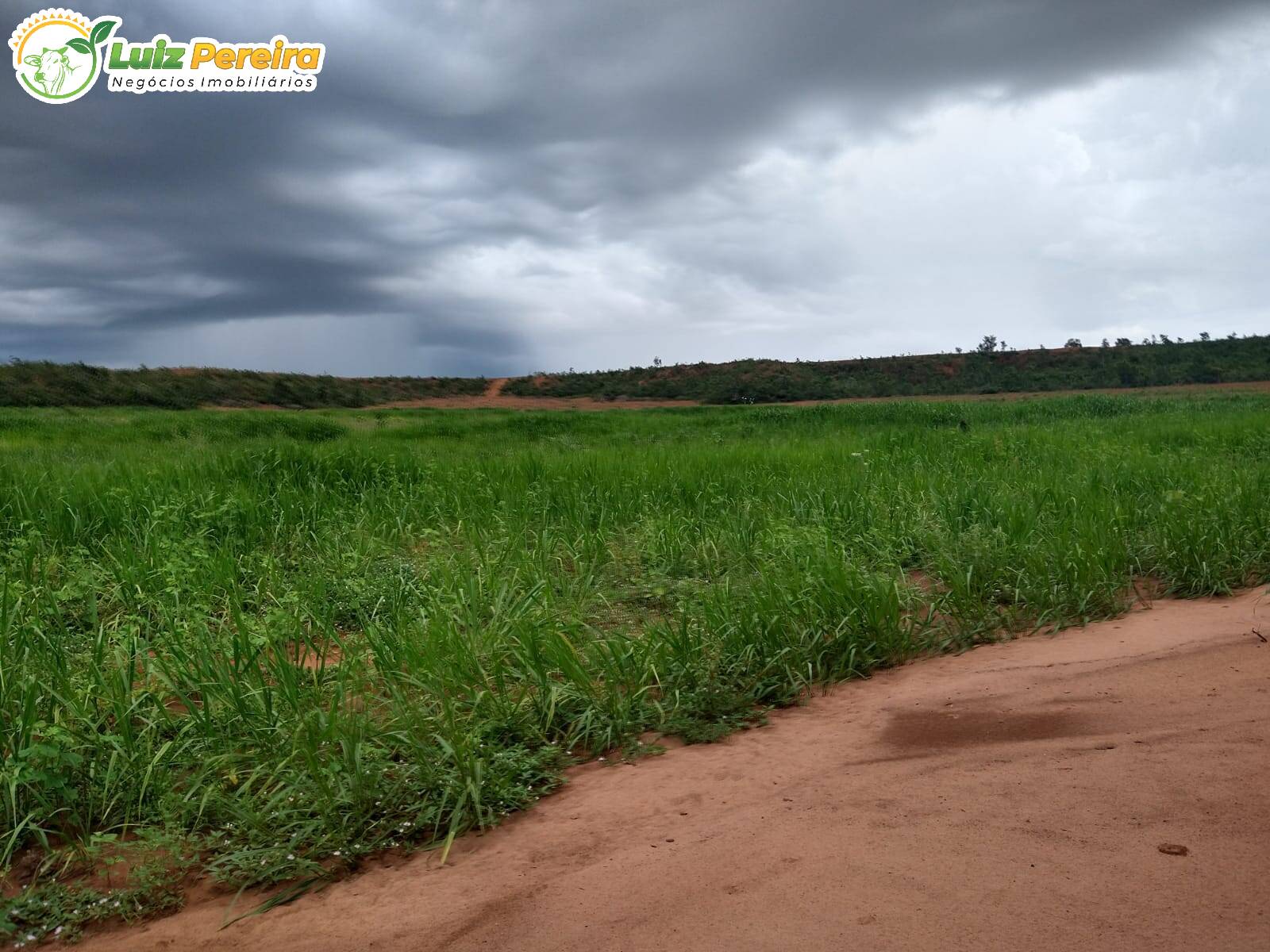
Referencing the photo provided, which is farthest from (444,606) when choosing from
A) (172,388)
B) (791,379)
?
(791,379)

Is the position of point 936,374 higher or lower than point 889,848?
higher

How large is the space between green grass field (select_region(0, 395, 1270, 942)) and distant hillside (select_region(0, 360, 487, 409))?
18208 millimetres

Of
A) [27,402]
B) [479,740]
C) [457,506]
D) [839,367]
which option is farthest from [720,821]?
[839,367]

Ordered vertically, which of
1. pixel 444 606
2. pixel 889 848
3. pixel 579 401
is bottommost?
pixel 889 848

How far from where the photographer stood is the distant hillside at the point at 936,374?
36.2 metres

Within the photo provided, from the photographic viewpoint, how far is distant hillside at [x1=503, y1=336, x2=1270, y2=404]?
36.2 metres

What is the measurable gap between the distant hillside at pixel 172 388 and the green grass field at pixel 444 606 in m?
18.2

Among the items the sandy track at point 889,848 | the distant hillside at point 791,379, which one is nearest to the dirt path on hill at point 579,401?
the distant hillside at point 791,379

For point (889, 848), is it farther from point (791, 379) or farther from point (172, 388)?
point (791, 379)

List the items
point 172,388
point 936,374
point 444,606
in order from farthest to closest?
1. point 936,374
2. point 172,388
3. point 444,606

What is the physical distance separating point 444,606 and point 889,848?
269cm

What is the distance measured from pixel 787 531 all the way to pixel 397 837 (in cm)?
350

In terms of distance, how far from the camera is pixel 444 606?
4.42 metres

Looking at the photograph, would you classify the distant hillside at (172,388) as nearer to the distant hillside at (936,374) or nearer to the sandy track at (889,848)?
the distant hillside at (936,374)
